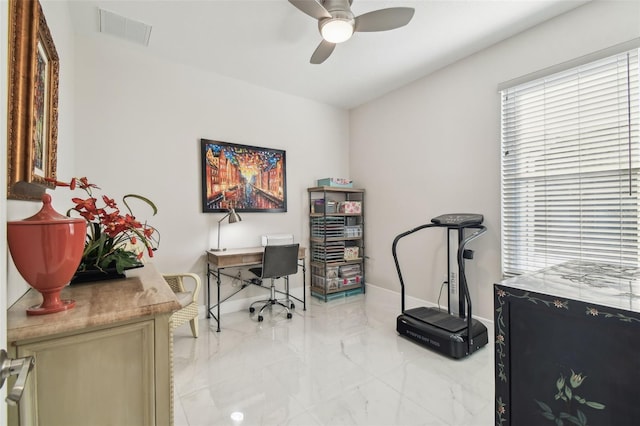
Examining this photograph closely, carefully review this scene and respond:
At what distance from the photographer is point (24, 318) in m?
0.86

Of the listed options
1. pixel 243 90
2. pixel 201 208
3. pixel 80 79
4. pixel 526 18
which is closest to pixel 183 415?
pixel 201 208

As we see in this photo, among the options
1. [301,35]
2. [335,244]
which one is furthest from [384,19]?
[335,244]

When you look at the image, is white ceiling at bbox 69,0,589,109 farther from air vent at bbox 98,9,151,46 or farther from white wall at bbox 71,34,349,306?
white wall at bbox 71,34,349,306

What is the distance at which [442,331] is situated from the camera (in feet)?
7.98

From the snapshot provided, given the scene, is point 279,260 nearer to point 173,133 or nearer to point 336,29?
point 173,133

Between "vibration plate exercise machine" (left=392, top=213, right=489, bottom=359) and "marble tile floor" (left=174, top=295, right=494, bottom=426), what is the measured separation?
8cm

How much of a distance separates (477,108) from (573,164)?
1.00 metres

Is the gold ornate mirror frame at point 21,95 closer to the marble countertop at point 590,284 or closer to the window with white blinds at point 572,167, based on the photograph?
the marble countertop at point 590,284

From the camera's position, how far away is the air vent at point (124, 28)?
7.76 ft

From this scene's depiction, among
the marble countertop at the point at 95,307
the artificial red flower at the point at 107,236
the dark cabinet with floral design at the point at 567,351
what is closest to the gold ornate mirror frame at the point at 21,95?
the artificial red flower at the point at 107,236

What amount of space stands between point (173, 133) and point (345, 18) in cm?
206

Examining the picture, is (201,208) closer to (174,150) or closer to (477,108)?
(174,150)

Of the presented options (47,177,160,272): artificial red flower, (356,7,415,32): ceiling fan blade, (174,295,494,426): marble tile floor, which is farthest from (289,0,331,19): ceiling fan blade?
(174,295,494,426): marble tile floor

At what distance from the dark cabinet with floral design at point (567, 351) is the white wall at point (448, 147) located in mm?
1834
